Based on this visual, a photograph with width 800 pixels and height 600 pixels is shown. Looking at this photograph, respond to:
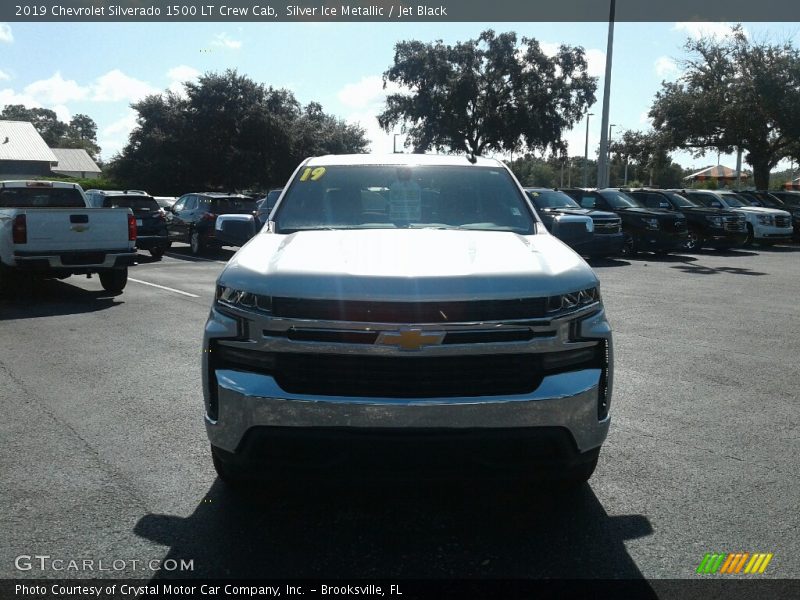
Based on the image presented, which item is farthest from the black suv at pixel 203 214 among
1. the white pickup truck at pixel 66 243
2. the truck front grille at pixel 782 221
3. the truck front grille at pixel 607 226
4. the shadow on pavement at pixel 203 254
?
the truck front grille at pixel 782 221

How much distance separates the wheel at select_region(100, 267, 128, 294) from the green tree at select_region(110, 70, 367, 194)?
33.1 metres

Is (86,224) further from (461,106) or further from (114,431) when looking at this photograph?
(461,106)

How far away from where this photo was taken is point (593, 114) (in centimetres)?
4606

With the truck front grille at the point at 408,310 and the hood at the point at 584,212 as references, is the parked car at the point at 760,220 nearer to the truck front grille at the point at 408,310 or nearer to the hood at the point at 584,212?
the hood at the point at 584,212

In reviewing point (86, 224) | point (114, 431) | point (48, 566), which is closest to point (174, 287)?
point (86, 224)

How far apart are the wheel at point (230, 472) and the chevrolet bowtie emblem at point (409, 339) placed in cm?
87

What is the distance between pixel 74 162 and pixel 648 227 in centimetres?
10205

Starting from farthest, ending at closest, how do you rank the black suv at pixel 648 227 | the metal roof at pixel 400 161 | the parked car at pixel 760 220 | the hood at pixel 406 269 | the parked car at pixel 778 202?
1. the parked car at pixel 778 202
2. the parked car at pixel 760 220
3. the black suv at pixel 648 227
4. the metal roof at pixel 400 161
5. the hood at pixel 406 269

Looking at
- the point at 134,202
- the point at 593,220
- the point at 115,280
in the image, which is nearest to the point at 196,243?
the point at 134,202

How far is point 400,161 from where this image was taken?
5.20 m

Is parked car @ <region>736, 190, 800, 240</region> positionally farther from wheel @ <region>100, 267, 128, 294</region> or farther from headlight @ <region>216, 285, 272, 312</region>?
headlight @ <region>216, 285, 272, 312</region>

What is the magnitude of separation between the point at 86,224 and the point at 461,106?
33847 millimetres

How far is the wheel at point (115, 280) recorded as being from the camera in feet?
41.1

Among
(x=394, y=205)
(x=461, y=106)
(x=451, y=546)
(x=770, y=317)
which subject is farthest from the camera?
(x=461, y=106)
